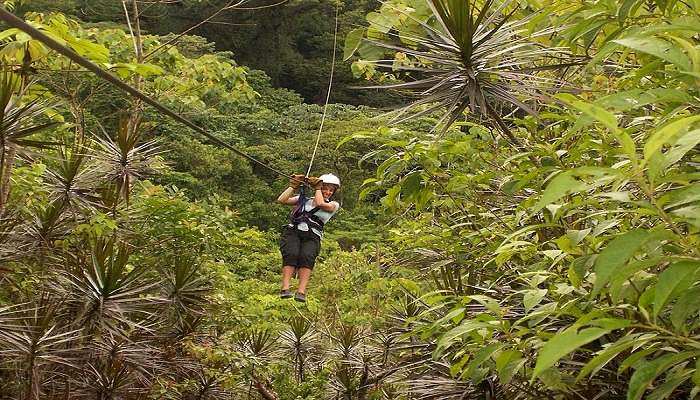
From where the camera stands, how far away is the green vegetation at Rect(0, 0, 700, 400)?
112 cm

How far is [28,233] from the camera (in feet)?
14.6

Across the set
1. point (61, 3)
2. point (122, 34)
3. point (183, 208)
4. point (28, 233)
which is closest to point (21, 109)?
point (28, 233)

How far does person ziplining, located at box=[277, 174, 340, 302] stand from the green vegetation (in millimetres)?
553

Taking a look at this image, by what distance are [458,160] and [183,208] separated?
2.84 metres

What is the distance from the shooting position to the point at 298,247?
578 centimetres

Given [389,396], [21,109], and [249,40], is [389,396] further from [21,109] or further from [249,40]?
[249,40]

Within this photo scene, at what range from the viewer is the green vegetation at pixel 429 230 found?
1.12 metres

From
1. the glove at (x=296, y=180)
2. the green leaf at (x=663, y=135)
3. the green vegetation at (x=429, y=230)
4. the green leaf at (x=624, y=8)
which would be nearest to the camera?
the green leaf at (x=663, y=135)

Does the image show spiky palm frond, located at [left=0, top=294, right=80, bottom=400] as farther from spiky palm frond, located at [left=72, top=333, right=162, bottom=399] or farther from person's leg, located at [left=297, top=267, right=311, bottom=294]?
person's leg, located at [left=297, top=267, right=311, bottom=294]

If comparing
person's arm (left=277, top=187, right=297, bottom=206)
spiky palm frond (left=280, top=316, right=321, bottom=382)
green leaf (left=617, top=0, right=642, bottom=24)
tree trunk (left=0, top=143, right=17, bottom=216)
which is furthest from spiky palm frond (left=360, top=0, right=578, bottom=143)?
spiky palm frond (left=280, top=316, right=321, bottom=382)

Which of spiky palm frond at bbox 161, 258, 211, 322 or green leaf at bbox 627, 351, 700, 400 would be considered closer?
green leaf at bbox 627, 351, 700, 400

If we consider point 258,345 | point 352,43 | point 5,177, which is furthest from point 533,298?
point 258,345

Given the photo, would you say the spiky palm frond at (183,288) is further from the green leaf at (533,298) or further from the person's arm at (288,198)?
the green leaf at (533,298)

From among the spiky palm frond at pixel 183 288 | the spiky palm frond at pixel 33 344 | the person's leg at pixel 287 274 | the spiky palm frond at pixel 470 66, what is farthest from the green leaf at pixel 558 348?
the person's leg at pixel 287 274
